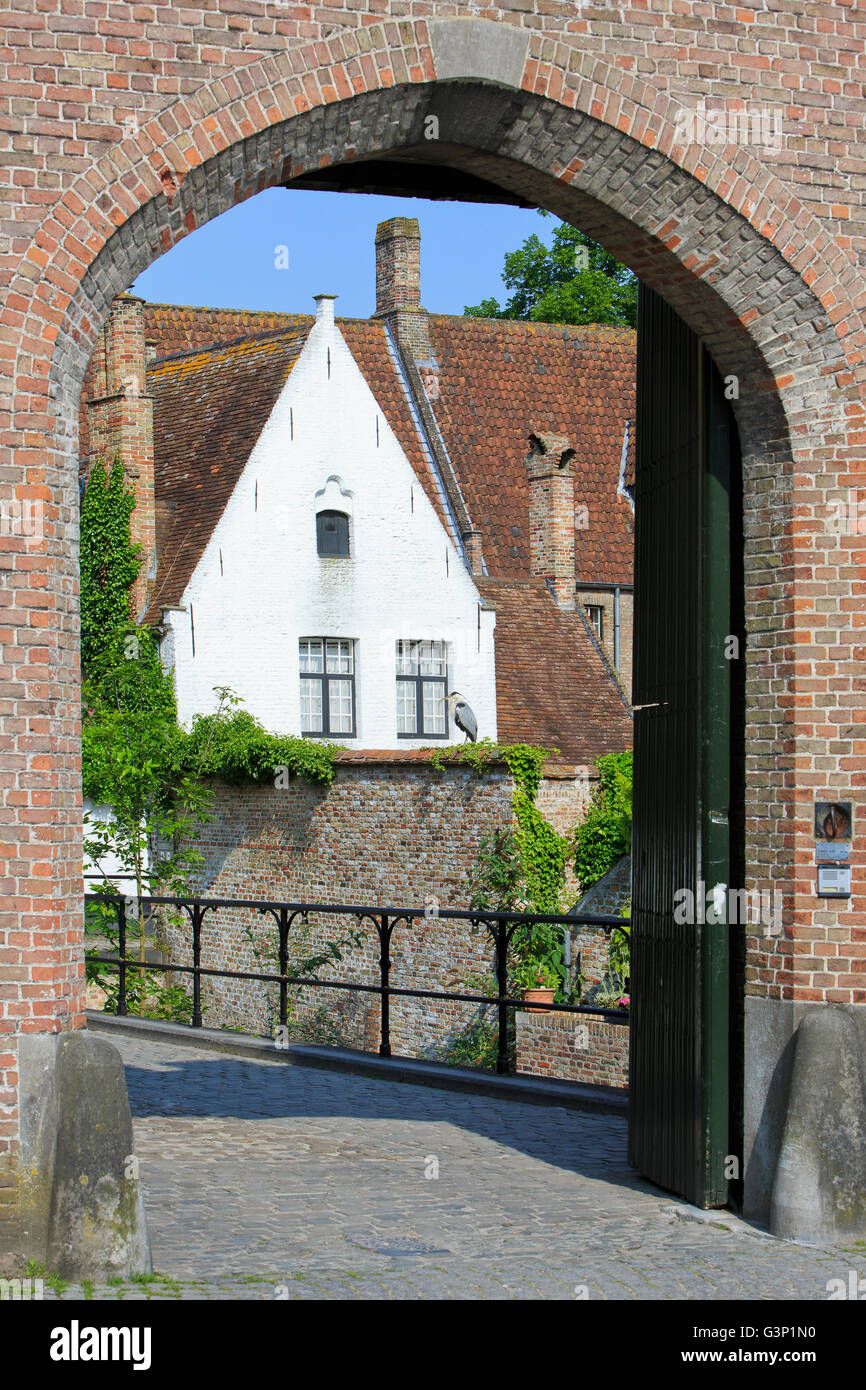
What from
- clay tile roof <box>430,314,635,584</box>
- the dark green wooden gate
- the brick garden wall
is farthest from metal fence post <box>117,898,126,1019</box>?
clay tile roof <box>430,314,635,584</box>

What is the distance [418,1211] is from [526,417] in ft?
94.9

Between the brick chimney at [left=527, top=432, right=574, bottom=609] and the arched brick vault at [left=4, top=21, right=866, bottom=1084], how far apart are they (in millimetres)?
23231

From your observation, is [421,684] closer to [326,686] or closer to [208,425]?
[326,686]

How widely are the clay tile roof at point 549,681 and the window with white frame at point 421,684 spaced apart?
96 cm

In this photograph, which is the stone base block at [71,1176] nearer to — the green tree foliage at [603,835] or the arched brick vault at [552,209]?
the arched brick vault at [552,209]

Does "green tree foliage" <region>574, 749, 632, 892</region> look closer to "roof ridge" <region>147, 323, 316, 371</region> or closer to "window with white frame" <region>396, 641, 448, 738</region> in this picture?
"window with white frame" <region>396, 641, 448, 738</region>

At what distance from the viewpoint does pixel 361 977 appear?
70.2ft

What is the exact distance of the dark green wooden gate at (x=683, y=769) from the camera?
730cm

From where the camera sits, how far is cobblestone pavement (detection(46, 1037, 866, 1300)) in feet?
20.0

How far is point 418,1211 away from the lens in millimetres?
7266

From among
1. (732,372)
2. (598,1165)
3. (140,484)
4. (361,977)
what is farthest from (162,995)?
(732,372)

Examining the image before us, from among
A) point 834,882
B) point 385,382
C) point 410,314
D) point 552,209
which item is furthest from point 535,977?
point 410,314

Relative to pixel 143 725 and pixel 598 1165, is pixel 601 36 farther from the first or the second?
pixel 143 725

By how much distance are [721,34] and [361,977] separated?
15581 mm
